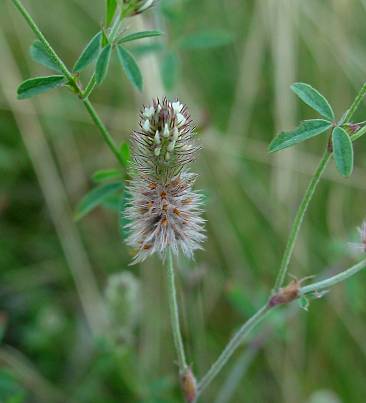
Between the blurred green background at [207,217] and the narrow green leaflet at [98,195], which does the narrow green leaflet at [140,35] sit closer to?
the narrow green leaflet at [98,195]

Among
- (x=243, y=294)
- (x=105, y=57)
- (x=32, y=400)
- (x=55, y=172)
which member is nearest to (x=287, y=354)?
(x=243, y=294)

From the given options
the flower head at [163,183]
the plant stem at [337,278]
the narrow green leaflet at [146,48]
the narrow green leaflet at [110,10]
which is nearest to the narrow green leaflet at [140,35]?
the narrow green leaflet at [110,10]

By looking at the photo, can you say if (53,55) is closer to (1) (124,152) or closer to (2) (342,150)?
(1) (124,152)

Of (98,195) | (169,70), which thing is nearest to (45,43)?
(98,195)

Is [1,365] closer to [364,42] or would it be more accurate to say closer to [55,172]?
[55,172]

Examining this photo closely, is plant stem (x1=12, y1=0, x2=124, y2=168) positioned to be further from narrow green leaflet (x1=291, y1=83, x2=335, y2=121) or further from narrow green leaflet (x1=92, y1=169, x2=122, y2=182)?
narrow green leaflet (x1=291, y1=83, x2=335, y2=121)

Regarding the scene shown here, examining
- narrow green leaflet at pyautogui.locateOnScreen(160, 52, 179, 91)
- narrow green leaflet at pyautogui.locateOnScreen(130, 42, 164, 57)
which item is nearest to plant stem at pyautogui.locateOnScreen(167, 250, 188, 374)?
narrow green leaflet at pyautogui.locateOnScreen(130, 42, 164, 57)

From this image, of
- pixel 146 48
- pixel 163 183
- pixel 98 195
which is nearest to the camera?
pixel 163 183
